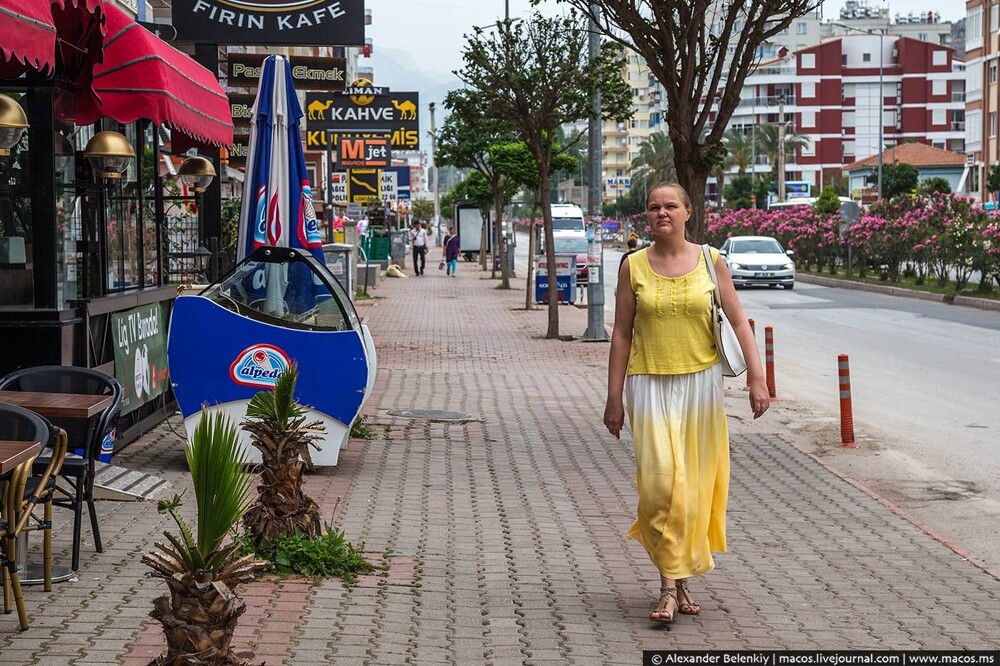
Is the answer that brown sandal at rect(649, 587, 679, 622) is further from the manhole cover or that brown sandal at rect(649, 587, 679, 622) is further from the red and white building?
the red and white building

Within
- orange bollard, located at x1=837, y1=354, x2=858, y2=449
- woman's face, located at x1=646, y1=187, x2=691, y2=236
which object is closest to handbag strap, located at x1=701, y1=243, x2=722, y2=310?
woman's face, located at x1=646, y1=187, x2=691, y2=236

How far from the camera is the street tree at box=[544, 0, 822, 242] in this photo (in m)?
11.3

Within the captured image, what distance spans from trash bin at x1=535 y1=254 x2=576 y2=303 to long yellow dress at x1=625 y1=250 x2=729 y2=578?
78.6 feet

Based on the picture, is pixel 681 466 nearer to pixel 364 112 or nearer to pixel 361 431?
pixel 361 431

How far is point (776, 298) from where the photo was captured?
35.7 metres

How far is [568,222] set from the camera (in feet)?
146

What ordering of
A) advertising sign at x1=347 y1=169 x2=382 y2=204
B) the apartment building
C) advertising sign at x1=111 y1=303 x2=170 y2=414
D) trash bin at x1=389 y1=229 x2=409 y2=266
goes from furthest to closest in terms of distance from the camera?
1. the apartment building
2. trash bin at x1=389 y1=229 x2=409 y2=266
3. advertising sign at x1=347 y1=169 x2=382 y2=204
4. advertising sign at x1=111 y1=303 x2=170 y2=414

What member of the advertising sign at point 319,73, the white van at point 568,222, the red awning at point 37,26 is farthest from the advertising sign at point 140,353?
the white van at point 568,222

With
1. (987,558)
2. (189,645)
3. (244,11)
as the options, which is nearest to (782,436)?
(987,558)

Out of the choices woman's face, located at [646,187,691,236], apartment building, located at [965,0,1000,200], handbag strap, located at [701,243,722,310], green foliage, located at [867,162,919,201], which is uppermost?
apartment building, located at [965,0,1000,200]

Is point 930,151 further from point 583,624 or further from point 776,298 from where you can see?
point 583,624

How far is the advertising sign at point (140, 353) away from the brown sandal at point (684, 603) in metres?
5.37

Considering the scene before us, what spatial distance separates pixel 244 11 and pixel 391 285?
29.7 metres

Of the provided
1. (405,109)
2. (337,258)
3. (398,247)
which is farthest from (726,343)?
(398,247)
